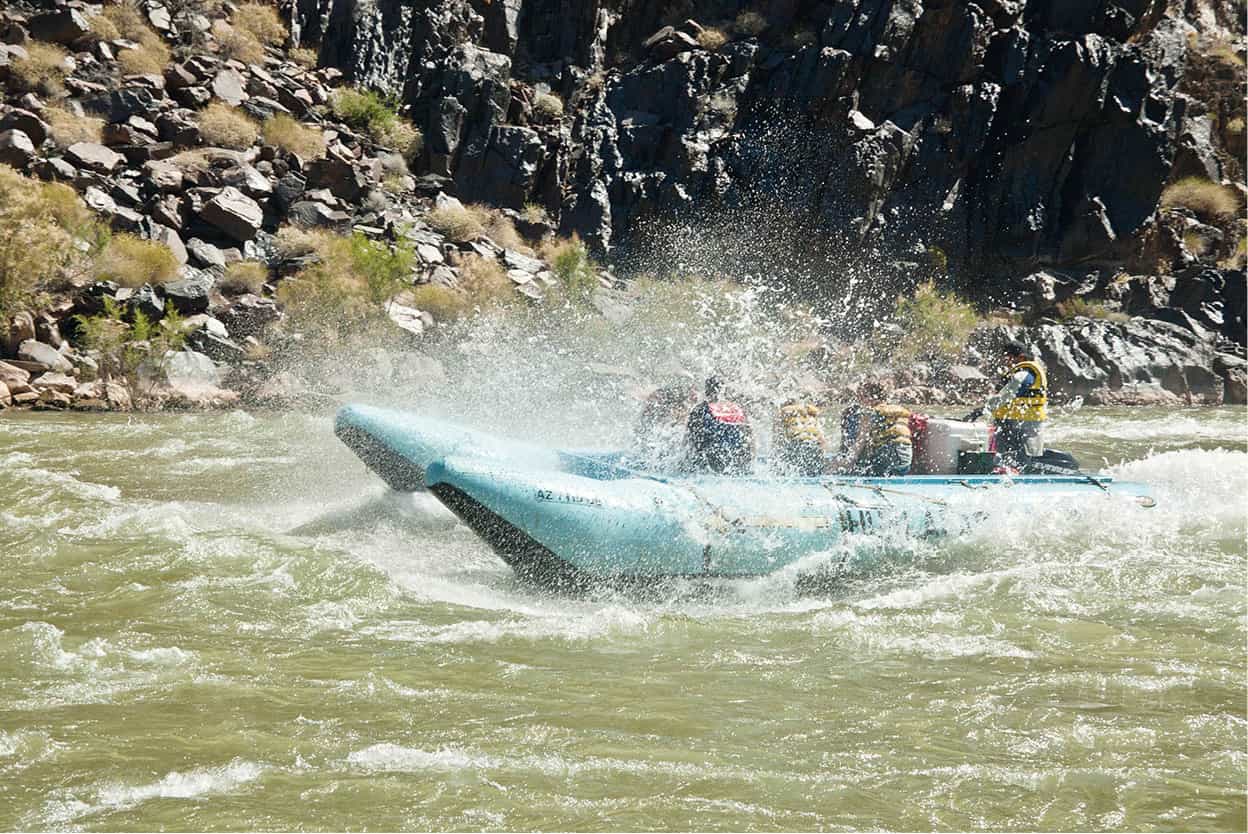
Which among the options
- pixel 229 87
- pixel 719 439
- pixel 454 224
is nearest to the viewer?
pixel 719 439

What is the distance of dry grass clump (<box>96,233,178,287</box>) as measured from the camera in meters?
17.0

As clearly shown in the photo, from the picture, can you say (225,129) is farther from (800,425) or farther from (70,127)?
(800,425)

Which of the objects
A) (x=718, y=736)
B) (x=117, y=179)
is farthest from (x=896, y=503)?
(x=117, y=179)

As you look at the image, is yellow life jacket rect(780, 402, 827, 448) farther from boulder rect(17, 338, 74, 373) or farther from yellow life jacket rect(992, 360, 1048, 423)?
boulder rect(17, 338, 74, 373)

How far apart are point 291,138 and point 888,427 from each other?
19.8m

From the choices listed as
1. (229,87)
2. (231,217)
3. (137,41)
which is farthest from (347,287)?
(137,41)

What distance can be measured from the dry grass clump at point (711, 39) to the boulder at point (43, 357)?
21.5 meters

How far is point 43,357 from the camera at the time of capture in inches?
578

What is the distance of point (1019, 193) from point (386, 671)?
28070mm

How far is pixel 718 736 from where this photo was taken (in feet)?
13.2

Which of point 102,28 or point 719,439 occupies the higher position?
point 102,28

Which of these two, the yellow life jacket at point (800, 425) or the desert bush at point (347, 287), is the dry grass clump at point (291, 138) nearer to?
the desert bush at point (347, 287)

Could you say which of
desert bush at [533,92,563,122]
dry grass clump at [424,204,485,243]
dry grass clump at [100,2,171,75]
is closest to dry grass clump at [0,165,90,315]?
dry grass clump at [100,2,171,75]

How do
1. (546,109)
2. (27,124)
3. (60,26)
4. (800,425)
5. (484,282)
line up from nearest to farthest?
(800,425) < (27,124) < (484,282) < (60,26) < (546,109)
